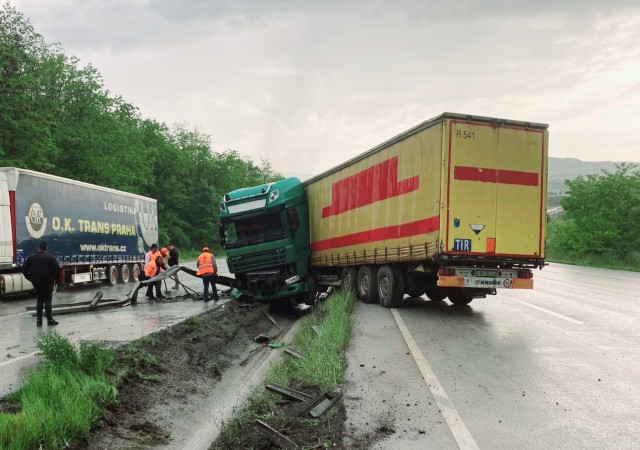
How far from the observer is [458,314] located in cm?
1109

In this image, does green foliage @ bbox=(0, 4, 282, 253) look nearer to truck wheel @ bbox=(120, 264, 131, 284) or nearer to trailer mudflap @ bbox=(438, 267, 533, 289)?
truck wheel @ bbox=(120, 264, 131, 284)

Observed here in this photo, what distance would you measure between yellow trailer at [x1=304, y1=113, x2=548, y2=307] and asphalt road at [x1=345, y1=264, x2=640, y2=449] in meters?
0.98

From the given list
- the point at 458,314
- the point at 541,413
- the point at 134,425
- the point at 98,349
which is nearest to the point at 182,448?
the point at 134,425

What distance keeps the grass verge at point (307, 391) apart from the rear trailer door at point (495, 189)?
2.88 metres

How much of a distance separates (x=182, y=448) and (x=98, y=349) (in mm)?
2202

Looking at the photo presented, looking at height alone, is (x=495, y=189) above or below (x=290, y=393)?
above

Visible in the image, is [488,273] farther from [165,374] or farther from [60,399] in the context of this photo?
[60,399]

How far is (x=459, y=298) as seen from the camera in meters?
12.7

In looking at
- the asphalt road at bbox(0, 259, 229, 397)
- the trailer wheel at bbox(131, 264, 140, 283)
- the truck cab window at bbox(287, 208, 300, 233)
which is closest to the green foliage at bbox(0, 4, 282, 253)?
the trailer wheel at bbox(131, 264, 140, 283)

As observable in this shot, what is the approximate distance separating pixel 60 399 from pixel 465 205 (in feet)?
23.9

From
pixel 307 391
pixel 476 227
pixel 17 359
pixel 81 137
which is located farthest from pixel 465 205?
pixel 81 137

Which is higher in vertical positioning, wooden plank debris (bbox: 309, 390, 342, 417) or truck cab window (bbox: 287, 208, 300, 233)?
truck cab window (bbox: 287, 208, 300, 233)

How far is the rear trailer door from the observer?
33.1 ft

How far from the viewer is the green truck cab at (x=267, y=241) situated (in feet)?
50.1
